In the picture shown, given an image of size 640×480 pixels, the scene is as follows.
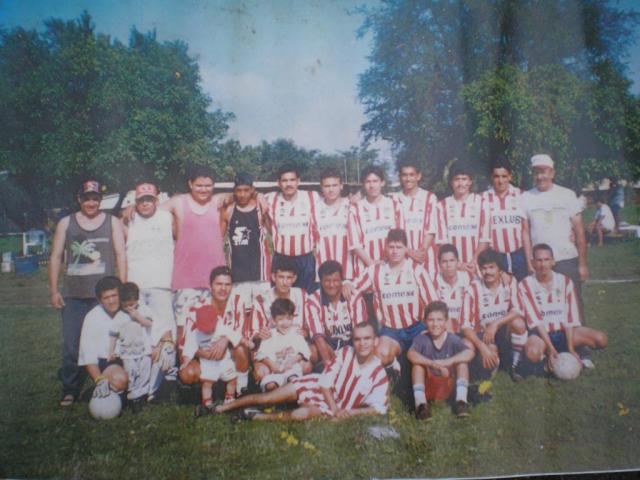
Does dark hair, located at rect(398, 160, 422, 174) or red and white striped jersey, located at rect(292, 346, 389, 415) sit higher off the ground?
dark hair, located at rect(398, 160, 422, 174)

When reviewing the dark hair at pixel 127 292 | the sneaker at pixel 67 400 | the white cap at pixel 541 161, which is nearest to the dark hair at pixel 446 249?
the white cap at pixel 541 161

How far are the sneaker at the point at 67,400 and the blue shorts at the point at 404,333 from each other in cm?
226

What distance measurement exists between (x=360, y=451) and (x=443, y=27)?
3067 millimetres

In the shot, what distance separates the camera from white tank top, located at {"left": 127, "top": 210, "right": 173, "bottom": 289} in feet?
11.8

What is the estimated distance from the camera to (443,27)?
3713mm

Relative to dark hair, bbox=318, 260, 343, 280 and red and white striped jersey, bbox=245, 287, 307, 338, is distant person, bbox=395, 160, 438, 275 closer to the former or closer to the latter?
dark hair, bbox=318, 260, 343, 280

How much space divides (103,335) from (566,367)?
334 centimetres

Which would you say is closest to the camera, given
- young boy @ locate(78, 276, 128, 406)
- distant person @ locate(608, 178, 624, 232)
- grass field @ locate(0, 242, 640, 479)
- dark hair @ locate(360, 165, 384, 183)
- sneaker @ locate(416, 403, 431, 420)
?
grass field @ locate(0, 242, 640, 479)

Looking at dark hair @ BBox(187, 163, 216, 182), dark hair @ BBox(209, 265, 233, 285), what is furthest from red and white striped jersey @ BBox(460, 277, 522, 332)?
dark hair @ BBox(187, 163, 216, 182)

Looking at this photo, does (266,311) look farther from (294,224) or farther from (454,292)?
(454,292)

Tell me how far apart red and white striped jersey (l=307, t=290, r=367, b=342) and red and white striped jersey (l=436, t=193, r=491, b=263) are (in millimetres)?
840

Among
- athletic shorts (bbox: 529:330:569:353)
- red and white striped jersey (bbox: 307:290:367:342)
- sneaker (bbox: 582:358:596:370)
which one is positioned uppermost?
red and white striped jersey (bbox: 307:290:367:342)

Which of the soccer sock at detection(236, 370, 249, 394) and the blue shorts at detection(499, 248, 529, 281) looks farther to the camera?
the blue shorts at detection(499, 248, 529, 281)

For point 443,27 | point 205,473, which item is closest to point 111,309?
point 205,473
